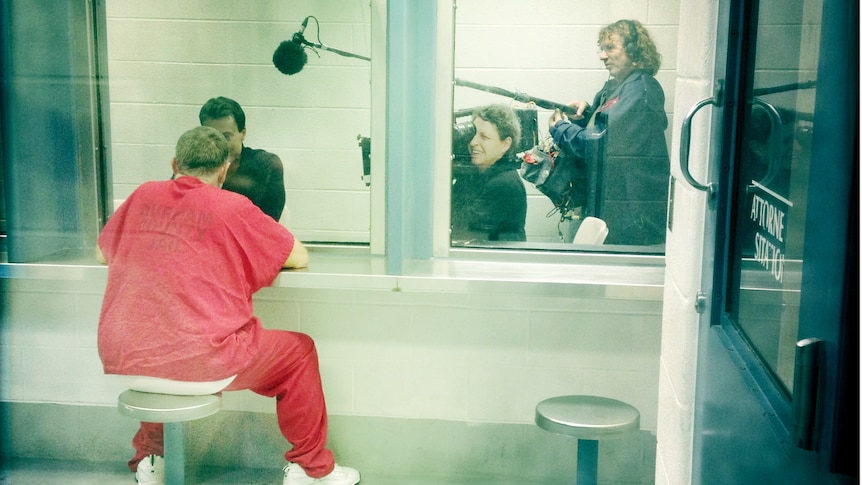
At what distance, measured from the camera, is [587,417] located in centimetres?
251

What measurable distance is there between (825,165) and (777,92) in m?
0.36

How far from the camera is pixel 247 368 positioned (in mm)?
2826

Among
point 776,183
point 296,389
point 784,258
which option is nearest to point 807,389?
point 784,258

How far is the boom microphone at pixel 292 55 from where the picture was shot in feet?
10.0

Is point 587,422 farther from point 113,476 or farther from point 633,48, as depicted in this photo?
point 113,476

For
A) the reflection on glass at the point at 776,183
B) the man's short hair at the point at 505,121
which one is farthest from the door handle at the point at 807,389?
the man's short hair at the point at 505,121

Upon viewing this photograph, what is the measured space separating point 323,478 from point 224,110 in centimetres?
130

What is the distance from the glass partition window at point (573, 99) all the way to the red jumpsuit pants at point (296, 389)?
2.69 feet

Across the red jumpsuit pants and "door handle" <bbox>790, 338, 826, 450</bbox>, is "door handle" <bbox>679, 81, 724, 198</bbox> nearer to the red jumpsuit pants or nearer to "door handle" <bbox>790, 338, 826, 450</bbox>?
"door handle" <bbox>790, 338, 826, 450</bbox>

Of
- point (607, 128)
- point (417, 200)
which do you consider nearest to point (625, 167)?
point (607, 128)

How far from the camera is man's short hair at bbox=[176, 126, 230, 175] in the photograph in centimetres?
284

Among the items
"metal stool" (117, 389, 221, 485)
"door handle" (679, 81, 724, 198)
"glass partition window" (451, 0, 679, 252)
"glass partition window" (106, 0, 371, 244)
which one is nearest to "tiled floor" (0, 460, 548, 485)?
"metal stool" (117, 389, 221, 485)

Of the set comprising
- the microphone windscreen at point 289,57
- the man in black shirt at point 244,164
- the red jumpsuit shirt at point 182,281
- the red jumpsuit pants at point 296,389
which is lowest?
the red jumpsuit pants at point 296,389

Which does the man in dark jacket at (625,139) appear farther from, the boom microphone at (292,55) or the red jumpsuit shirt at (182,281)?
the red jumpsuit shirt at (182,281)
